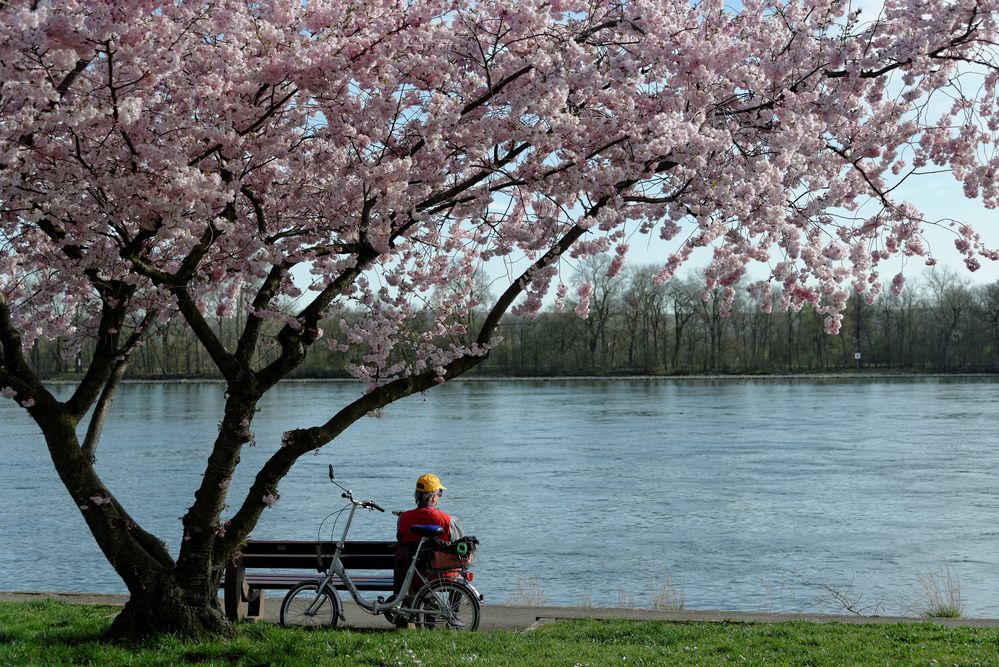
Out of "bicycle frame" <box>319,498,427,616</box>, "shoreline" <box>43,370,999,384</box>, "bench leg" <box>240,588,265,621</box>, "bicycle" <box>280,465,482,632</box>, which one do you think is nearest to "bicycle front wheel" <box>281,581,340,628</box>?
"bicycle" <box>280,465,482,632</box>

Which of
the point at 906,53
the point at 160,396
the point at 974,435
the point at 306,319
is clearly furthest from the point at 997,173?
the point at 160,396

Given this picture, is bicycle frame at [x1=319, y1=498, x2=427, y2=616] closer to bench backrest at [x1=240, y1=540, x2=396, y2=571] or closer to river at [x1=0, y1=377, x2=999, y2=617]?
bench backrest at [x1=240, y1=540, x2=396, y2=571]

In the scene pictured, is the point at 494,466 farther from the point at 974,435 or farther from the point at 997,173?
the point at 997,173

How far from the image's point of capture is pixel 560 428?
40.2 metres

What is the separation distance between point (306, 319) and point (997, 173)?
4850 millimetres

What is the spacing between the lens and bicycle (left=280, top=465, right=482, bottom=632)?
8461 mm

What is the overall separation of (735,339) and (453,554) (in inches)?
4346

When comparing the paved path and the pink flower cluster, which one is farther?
the paved path

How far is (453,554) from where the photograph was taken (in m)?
8.61

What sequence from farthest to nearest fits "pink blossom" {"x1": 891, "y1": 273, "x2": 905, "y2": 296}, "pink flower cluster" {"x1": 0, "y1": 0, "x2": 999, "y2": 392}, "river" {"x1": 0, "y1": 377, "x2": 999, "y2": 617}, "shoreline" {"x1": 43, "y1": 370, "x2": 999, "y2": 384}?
"shoreline" {"x1": 43, "y1": 370, "x2": 999, "y2": 384}
"river" {"x1": 0, "y1": 377, "x2": 999, "y2": 617}
"pink blossom" {"x1": 891, "y1": 273, "x2": 905, "y2": 296}
"pink flower cluster" {"x1": 0, "y1": 0, "x2": 999, "y2": 392}

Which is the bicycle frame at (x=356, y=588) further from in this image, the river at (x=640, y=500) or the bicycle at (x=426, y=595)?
the river at (x=640, y=500)

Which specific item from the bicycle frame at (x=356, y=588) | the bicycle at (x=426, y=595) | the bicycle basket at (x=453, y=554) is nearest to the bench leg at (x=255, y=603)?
the bicycle at (x=426, y=595)

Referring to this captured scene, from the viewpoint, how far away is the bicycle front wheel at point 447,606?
27.8 ft

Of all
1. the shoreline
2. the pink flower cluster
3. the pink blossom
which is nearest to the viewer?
the pink flower cluster
